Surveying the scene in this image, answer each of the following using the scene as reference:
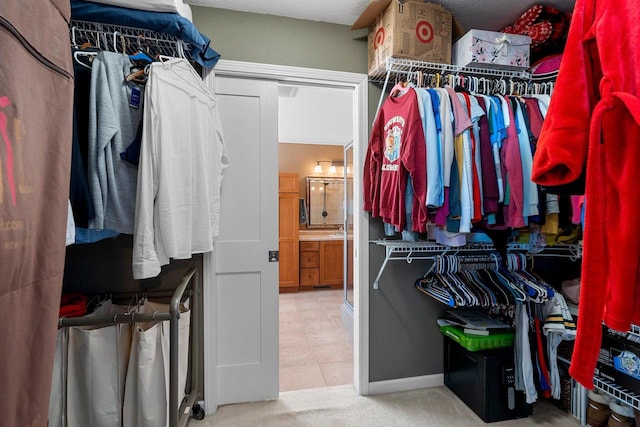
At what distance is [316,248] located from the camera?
16.0 feet

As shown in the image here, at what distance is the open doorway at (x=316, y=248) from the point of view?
2599mm

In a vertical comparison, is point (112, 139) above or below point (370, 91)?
below

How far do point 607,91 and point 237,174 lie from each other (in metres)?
1.72

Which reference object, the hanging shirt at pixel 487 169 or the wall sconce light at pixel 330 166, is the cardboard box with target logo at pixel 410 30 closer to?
the hanging shirt at pixel 487 169

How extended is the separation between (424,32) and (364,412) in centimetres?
228

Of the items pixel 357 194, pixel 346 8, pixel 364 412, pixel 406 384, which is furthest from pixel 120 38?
pixel 406 384

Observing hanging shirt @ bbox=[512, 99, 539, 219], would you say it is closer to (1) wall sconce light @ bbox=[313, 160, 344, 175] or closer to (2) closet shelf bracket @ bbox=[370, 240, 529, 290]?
(2) closet shelf bracket @ bbox=[370, 240, 529, 290]

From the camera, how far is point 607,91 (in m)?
0.71

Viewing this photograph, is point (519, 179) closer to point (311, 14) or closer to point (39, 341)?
point (311, 14)

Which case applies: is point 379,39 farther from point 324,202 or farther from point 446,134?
point 324,202

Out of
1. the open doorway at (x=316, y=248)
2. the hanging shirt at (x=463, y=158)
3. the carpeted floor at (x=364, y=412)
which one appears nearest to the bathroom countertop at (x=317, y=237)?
the open doorway at (x=316, y=248)

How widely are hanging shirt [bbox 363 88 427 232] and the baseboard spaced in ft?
3.79

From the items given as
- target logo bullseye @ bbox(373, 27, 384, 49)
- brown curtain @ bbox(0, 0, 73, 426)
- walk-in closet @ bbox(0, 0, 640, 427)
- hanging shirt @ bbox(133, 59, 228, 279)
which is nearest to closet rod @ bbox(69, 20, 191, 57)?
walk-in closet @ bbox(0, 0, 640, 427)

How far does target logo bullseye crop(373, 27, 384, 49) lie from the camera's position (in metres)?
1.86
